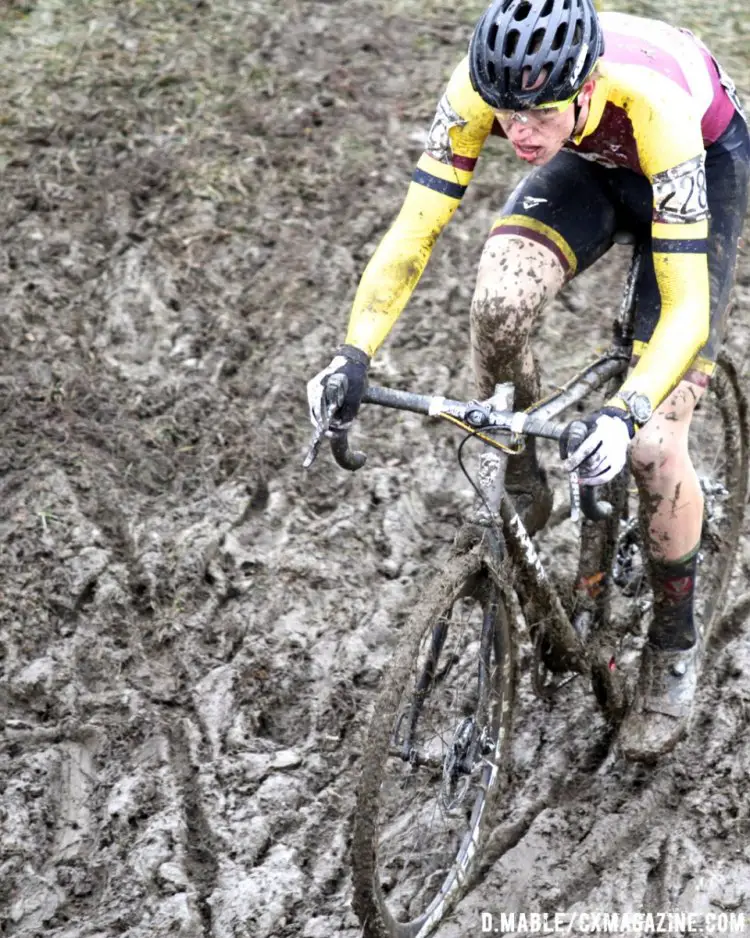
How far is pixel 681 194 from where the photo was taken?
3678 mm

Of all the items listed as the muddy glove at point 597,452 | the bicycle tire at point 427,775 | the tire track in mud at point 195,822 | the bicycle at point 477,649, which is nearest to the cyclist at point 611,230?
the muddy glove at point 597,452

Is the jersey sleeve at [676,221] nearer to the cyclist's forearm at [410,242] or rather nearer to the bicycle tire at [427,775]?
the cyclist's forearm at [410,242]

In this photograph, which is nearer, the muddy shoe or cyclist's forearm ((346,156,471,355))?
cyclist's forearm ((346,156,471,355))

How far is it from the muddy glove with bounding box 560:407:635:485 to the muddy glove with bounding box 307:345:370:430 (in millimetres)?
638

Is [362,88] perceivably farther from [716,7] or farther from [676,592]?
[676,592]

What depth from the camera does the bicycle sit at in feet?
11.3

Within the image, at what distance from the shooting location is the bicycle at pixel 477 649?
3438 millimetres

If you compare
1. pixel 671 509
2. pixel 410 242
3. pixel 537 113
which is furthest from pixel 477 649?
pixel 537 113

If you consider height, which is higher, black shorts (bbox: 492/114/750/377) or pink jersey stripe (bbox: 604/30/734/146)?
pink jersey stripe (bbox: 604/30/734/146)

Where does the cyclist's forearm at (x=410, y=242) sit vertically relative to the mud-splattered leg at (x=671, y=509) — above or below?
above

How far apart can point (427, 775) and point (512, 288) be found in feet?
5.69

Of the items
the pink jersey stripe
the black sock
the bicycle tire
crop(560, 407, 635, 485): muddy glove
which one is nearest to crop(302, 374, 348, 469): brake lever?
the bicycle tire

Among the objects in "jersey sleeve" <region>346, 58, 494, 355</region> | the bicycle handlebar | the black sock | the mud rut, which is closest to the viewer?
the bicycle handlebar

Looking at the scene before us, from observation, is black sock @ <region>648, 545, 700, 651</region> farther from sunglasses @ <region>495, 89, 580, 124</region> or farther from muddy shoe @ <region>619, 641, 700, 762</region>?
sunglasses @ <region>495, 89, 580, 124</region>
